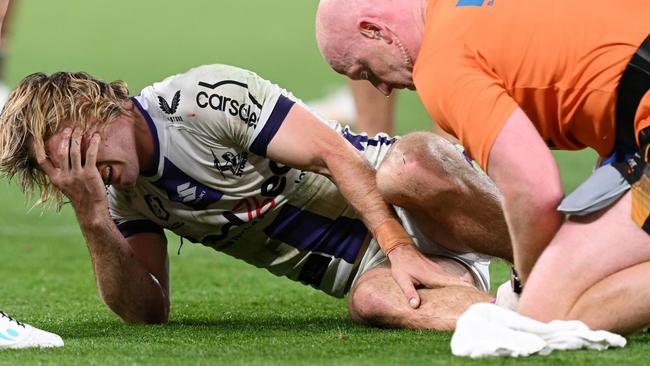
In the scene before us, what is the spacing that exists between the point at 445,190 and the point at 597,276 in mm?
728

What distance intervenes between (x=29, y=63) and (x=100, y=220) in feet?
33.1

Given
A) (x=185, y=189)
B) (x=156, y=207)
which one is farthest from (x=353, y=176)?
(x=156, y=207)

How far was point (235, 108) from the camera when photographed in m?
4.00

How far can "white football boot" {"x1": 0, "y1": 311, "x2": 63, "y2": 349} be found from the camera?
354 centimetres

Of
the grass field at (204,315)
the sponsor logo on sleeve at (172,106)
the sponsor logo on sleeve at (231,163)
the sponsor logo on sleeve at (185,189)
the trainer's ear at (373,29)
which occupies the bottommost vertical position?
the grass field at (204,315)

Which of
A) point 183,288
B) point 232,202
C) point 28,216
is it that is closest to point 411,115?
point 28,216

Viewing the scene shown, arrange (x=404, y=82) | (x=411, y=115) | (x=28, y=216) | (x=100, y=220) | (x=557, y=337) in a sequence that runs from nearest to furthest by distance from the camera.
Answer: (x=557, y=337), (x=404, y=82), (x=100, y=220), (x=28, y=216), (x=411, y=115)

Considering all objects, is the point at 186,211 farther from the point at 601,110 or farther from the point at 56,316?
the point at 601,110

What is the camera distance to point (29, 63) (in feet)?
45.1

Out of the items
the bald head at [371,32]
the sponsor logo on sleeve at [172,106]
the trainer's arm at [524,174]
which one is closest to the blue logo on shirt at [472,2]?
the bald head at [371,32]

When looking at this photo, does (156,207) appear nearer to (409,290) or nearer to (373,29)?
(409,290)

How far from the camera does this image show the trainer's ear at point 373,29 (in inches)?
142

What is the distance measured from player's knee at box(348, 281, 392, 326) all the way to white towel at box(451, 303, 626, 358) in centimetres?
69

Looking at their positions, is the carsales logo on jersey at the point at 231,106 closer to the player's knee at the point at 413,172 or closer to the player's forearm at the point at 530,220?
the player's knee at the point at 413,172
